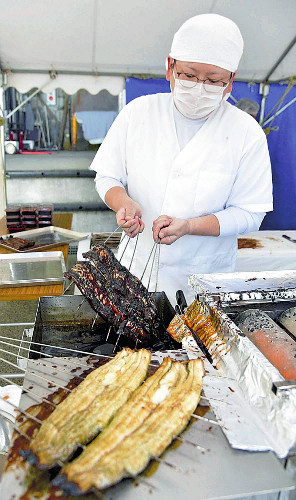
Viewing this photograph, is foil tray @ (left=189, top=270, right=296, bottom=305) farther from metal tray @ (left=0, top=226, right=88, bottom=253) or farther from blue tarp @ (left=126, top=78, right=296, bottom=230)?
blue tarp @ (left=126, top=78, right=296, bottom=230)

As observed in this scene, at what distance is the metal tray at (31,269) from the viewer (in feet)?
11.0

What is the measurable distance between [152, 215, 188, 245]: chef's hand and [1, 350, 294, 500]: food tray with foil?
1.18 meters

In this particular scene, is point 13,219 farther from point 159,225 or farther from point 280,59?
point 280,59

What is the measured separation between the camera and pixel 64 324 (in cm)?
224

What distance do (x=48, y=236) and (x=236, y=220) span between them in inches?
109

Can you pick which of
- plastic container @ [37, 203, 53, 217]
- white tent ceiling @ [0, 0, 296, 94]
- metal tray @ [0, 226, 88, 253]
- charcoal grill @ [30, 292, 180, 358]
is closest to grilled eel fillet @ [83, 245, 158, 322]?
charcoal grill @ [30, 292, 180, 358]

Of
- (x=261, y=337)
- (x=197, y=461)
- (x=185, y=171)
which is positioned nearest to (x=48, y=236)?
(x=185, y=171)

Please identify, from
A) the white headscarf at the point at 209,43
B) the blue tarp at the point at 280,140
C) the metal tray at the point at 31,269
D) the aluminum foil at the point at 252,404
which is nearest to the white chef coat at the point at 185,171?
the white headscarf at the point at 209,43

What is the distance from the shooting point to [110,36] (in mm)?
5332

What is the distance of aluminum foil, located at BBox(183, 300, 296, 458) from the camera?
49.5 inches

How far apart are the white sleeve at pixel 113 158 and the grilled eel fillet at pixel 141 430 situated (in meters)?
1.80

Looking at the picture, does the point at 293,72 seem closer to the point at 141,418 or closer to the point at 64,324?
the point at 64,324

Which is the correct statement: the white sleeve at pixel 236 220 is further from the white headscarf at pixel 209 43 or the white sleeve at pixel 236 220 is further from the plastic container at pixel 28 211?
the plastic container at pixel 28 211

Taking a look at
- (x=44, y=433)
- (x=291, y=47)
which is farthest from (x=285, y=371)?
(x=291, y=47)
